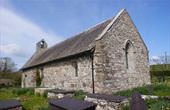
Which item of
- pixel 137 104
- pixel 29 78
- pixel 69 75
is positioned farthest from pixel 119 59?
pixel 29 78

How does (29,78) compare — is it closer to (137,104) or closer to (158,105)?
(158,105)

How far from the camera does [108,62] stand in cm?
1703

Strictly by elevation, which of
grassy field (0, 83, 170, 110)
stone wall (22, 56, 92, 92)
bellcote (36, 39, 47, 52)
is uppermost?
bellcote (36, 39, 47, 52)

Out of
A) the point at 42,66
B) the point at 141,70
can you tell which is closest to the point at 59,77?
the point at 42,66

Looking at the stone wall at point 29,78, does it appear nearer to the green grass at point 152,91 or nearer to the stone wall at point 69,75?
the stone wall at point 69,75

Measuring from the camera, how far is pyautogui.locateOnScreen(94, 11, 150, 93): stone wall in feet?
54.1

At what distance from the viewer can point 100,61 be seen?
54.4 ft

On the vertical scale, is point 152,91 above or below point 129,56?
below

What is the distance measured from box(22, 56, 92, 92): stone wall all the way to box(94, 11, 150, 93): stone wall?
1073mm

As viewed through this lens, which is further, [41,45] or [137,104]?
[41,45]

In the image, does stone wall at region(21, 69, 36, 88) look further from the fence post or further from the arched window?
the fence post

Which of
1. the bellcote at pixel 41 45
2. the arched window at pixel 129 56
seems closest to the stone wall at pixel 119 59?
the arched window at pixel 129 56

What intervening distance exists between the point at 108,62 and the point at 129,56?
3.12 m

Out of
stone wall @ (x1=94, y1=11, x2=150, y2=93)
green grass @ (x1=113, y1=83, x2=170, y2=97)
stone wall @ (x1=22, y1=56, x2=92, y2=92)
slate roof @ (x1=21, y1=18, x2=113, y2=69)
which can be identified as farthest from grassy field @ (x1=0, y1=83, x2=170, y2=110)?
slate roof @ (x1=21, y1=18, x2=113, y2=69)
